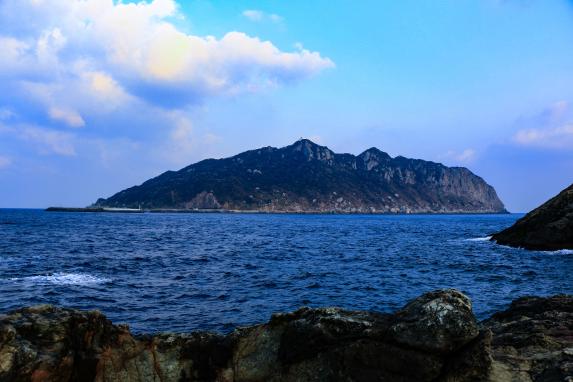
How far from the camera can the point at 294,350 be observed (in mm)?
10492

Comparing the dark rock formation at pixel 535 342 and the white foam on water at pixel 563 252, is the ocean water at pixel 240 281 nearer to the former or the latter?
the white foam on water at pixel 563 252

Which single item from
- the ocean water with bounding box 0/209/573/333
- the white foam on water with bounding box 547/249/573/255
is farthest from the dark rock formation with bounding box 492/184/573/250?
the ocean water with bounding box 0/209/573/333

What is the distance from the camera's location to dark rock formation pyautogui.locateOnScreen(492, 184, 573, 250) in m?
60.3

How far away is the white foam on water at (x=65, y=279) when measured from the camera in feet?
108

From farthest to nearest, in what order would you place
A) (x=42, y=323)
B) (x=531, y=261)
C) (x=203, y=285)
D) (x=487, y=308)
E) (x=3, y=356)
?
(x=531, y=261), (x=203, y=285), (x=487, y=308), (x=42, y=323), (x=3, y=356)

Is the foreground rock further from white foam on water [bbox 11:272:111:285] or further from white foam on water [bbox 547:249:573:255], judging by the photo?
white foam on water [bbox 547:249:573:255]

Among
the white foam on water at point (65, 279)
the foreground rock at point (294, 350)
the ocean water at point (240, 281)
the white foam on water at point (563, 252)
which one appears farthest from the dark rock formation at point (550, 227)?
the white foam on water at point (65, 279)

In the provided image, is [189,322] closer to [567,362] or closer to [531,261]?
[567,362]

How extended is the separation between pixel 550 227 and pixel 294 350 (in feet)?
215

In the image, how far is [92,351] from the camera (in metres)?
10.7

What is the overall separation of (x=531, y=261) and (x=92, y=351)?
52.7 meters

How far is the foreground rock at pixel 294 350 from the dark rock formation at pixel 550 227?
190 feet

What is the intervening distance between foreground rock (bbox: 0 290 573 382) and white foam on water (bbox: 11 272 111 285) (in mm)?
24749

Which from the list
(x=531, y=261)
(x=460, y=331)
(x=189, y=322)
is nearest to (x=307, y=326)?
(x=460, y=331)
